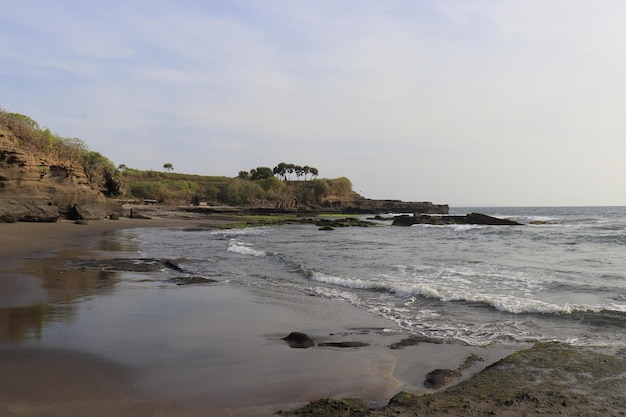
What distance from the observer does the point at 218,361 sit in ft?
19.9

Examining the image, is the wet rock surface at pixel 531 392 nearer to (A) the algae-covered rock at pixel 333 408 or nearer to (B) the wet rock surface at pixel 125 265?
(A) the algae-covered rock at pixel 333 408

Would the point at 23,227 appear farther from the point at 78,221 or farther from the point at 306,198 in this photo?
the point at 306,198

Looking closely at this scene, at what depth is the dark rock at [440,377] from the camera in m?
5.46

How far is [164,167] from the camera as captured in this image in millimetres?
141250

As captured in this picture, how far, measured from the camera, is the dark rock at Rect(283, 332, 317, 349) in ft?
23.0

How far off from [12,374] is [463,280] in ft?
38.9

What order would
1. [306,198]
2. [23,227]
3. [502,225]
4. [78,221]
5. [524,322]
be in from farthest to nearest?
1. [306,198]
2. [502,225]
3. [78,221]
4. [23,227]
5. [524,322]

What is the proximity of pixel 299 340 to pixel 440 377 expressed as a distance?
7.72 feet

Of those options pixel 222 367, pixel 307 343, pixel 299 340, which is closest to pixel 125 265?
pixel 299 340

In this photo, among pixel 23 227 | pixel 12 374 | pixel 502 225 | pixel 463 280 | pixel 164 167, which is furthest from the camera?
pixel 164 167

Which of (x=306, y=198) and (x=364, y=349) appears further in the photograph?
(x=306, y=198)

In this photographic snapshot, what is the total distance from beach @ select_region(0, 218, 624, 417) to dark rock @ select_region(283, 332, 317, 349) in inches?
4.3

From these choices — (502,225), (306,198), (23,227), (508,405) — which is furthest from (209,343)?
(306,198)

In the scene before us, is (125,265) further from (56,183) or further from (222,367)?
(56,183)
